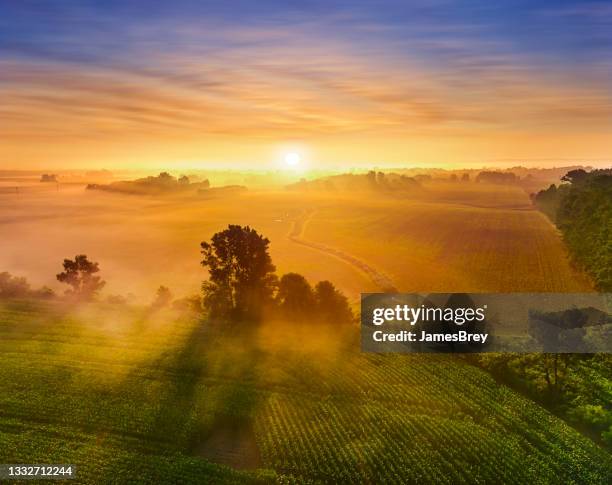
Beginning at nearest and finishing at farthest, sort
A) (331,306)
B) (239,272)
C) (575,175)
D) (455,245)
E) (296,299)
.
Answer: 1. (331,306)
2. (296,299)
3. (239,272)
4. (455,245)
5. (575,175)

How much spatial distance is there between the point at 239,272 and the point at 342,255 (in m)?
42.2

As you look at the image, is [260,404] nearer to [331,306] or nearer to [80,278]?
[331,306]

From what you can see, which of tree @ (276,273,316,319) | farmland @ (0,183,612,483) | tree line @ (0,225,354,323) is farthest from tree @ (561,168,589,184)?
tree @ (276,273,316,319)

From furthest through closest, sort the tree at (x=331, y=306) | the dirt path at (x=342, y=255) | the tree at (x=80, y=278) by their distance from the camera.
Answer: the dirt path at (x=342, y=255) → the tree at (x=80, y=278) → the tree at (x=331, y=306)

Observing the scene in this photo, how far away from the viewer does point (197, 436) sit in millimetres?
36312

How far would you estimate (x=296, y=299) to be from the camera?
206 ft

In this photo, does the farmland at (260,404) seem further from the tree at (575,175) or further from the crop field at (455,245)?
the tree at (575,175)

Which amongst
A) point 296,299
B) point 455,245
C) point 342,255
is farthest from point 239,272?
point 455,245

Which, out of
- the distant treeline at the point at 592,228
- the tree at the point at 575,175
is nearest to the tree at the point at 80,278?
the distant treeline at the point at 592,228

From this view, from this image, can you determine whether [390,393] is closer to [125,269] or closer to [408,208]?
[125,269]

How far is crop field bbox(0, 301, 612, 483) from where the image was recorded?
106 ft

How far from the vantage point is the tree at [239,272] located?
64.6 meters

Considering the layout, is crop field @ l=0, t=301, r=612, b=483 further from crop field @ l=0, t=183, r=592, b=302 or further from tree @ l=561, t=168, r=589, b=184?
tree @ l=561, t=168, r=589, b=184

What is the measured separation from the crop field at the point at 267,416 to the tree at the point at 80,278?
756 inches
